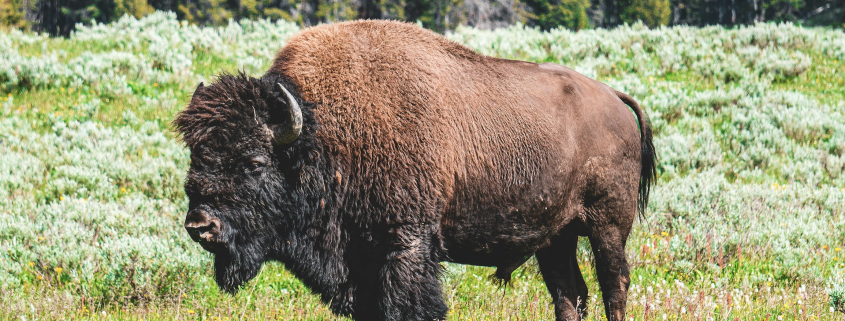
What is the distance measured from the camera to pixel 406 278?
393 cm

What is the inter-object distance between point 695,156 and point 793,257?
317cm

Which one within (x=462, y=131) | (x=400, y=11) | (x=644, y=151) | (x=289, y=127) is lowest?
(x=400, y=11)

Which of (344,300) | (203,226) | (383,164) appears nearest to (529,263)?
(344,300)

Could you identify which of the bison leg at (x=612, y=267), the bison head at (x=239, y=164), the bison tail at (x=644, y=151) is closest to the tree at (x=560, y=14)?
the bison tail at (x=644, y=151)

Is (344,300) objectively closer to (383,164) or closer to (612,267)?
(383,164)

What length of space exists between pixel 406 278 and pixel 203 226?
1.11m

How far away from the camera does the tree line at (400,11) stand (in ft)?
191

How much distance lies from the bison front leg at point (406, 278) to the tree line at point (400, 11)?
50661 millimetres

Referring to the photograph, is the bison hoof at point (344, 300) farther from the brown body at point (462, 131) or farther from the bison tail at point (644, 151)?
the bison tail at point (644, 151)

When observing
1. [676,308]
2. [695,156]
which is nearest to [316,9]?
[695,156]

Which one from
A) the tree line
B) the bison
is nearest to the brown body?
the bison

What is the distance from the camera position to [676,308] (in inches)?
211

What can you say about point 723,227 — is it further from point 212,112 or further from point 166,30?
point 166,30

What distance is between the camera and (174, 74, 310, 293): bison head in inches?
148
